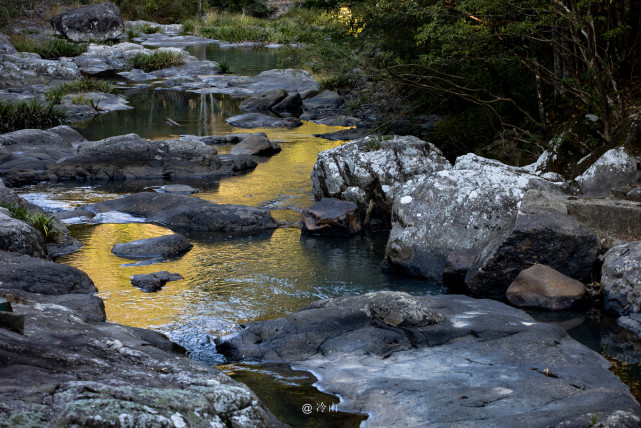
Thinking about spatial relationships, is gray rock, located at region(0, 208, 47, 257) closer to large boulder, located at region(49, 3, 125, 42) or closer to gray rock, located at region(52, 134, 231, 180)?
gray rock, located at region(52, 134, 231, 180)

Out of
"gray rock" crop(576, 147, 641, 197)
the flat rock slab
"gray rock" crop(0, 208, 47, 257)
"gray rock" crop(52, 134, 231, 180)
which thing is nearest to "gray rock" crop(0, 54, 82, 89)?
"gray rock" crop(52, 134, 231, 180)

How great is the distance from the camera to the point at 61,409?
304 centimetres

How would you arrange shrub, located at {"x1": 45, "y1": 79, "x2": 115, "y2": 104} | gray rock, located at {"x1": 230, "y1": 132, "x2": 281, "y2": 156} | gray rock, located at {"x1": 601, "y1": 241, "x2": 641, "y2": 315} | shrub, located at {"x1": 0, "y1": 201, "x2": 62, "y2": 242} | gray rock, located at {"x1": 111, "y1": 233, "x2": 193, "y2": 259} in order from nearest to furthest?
gray rock, located at {"x1": 601, "y1": 241, "x2": 641, "y2": 315} < gray rock, located at {"x1": 111, "y1": 233, "x2": 193, "y2": 259} < shrub, located at {"x1": 0, "y1": 201, "x2": 62, "y2": 242} < gray rock, located at {"x1": 230, "y1": 132, "x2": 281, "y2": 156} < shrub, located at {"x1": 45, "y1": 79, "x2": 115, "y2": 104}

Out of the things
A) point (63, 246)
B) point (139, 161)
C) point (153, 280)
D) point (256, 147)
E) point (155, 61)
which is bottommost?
point (63, 246)

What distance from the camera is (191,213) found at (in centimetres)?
1105

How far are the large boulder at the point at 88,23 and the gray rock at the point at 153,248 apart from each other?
30.9m

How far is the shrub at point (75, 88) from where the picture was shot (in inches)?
848

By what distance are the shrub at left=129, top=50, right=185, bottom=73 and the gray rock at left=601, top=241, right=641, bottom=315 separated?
87.2 feet

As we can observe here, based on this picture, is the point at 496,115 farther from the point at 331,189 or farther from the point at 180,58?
the point at 180,58

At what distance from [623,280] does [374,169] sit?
16.2 feet

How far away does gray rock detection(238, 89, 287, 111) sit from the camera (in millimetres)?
22984

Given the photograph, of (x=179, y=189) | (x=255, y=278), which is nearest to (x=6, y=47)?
(x=179, y=189)

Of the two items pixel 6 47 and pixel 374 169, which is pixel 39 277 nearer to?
pixel 374 169

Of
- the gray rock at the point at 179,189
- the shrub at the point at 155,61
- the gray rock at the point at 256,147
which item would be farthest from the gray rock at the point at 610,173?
the shrub at the point at 155,61
